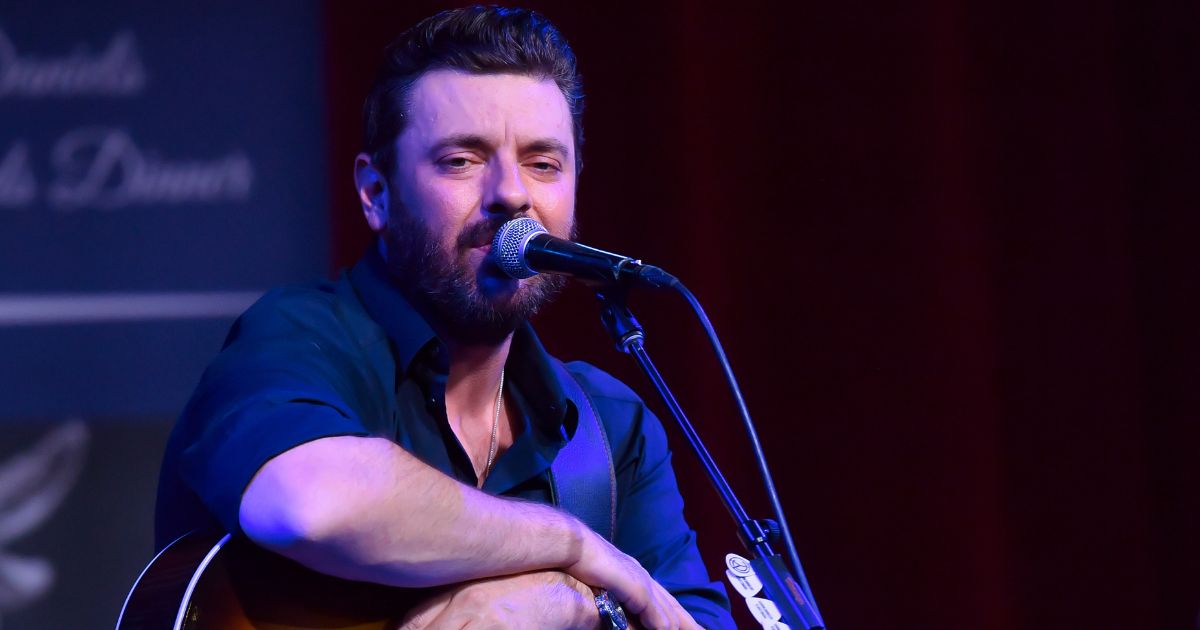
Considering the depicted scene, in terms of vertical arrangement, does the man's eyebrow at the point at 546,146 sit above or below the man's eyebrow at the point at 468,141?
below

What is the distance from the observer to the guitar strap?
2.04 metres

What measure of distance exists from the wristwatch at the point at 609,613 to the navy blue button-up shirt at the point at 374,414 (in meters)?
0.33

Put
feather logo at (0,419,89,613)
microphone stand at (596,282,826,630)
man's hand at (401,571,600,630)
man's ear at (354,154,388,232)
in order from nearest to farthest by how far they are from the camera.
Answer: microphone stand at (596,282,826,630) → man's hand at (401,571,600,630) → man's ear at (354,154,388,232) → feather logo at (0,419,89,613)

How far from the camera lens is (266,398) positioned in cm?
149

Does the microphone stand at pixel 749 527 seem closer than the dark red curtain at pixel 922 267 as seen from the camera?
Yes

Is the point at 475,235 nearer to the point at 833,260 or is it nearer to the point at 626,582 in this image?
the point at 626,582

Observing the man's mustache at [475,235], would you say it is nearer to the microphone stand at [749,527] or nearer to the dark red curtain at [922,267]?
the microphone stand at [749,527]

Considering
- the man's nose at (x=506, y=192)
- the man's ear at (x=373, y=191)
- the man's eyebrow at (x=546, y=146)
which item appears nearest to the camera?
the man's nose at (x=506, y=192)

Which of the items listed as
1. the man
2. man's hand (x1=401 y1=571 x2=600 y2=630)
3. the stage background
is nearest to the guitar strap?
the man

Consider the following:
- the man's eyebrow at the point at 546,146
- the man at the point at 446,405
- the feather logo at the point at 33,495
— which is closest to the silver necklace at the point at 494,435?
the man at the point at 446,405

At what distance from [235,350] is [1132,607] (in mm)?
2433

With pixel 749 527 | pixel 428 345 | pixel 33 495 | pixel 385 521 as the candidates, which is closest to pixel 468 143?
pixel 428 345

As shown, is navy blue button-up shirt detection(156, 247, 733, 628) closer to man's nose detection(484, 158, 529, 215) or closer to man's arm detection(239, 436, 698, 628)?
man's arm detection(239, 436, 698, 628)

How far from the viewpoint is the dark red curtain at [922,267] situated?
288 centimetres
